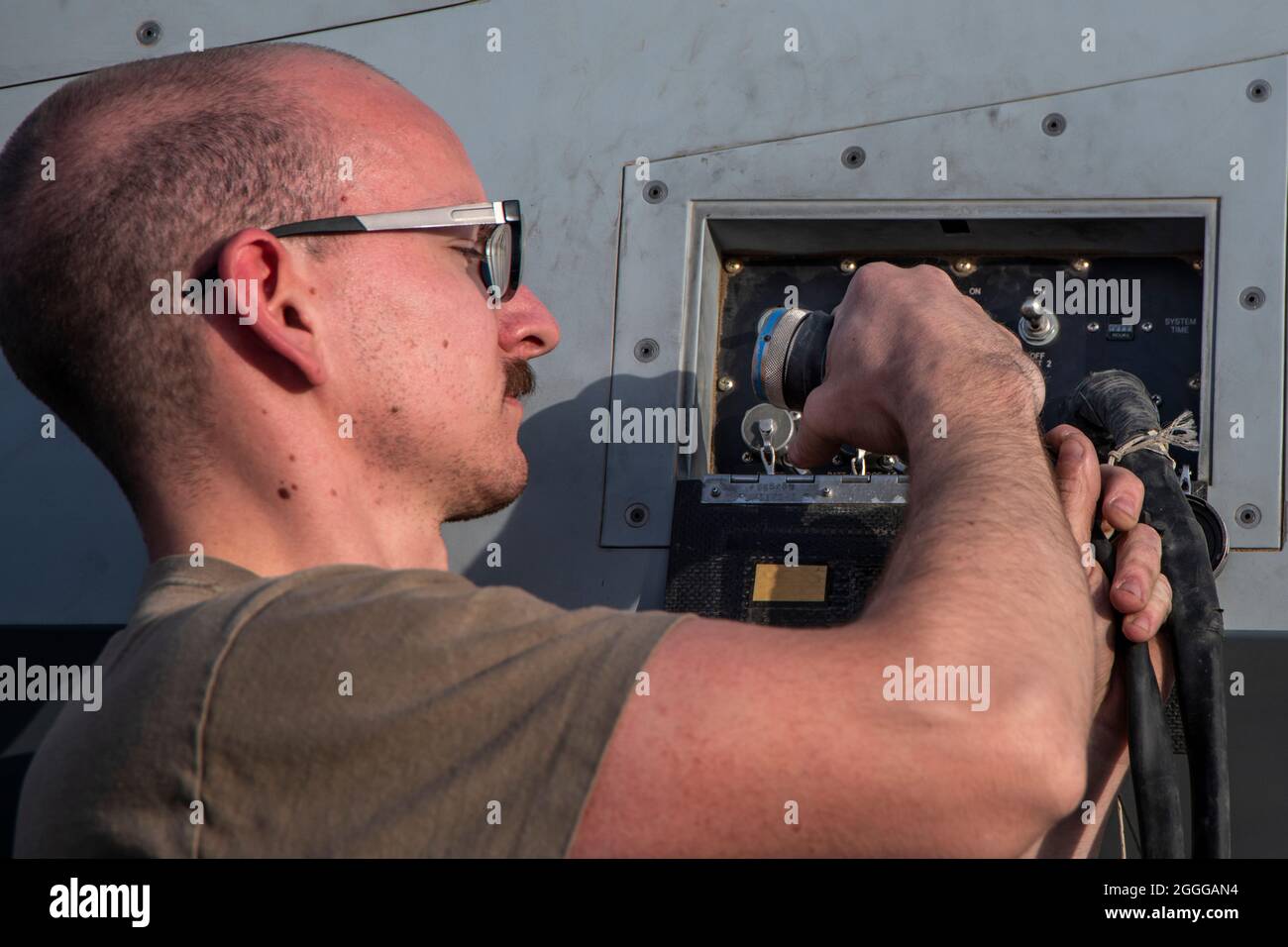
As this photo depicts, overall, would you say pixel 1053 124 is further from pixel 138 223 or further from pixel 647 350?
pixel 138 223

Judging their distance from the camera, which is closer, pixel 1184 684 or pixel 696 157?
pixel 1184 684

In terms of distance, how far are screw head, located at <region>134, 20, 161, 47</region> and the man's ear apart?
0.93m

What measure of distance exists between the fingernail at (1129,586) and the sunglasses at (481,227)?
764mm

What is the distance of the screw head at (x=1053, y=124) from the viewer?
1.99 metres

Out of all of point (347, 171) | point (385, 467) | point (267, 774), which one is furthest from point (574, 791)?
point (347, 171)

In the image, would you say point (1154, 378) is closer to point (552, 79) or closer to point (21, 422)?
point (552, 79)

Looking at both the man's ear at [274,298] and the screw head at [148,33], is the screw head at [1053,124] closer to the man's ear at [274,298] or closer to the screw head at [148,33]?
the man's ear at [274,298]

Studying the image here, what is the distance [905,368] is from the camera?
1630mm

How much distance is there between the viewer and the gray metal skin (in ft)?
6.25

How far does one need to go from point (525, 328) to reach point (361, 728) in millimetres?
711
